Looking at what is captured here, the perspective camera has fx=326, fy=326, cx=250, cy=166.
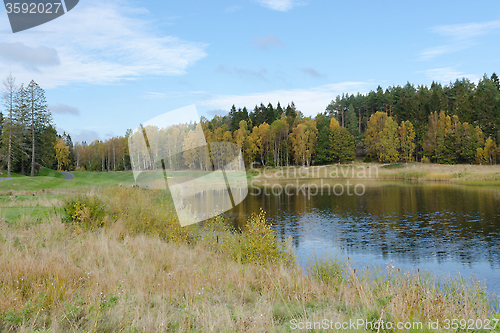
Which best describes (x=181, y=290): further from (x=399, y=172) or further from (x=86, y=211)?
(x=399, y=172)

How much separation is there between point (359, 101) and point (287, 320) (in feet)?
396

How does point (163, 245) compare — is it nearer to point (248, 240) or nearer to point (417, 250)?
point (248, 240)

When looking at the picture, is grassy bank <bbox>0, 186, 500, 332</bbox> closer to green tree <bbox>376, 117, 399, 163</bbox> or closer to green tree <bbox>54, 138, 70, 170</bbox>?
green tree <bbox>376, 117, 399, 163</bbox>

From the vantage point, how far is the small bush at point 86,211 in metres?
14.2

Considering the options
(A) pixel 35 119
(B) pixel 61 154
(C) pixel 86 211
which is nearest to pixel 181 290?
(C) pixel 86 211

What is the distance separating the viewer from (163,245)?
1264 cm

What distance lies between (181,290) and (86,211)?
8930mm

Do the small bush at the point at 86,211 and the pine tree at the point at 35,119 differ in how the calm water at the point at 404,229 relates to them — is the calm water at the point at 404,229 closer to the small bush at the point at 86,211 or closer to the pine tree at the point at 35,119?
the small bush at the point at 86,211

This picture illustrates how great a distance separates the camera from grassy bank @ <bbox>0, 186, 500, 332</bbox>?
5535 millimetres

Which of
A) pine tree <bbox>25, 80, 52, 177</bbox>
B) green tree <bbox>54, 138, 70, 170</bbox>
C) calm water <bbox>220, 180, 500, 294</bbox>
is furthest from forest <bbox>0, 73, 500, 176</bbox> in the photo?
calm water <bbox>220, 180, 500, 294</bbox>

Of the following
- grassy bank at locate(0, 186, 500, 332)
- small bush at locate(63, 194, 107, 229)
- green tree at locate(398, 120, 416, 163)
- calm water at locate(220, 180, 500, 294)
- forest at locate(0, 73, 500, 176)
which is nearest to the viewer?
grassy bank at locate(0, 186, 500, 332)

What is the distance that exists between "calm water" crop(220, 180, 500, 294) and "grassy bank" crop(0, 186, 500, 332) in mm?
3789

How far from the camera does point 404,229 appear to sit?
20656mm

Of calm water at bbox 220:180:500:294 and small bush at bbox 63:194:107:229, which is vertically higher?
small bush at bbox 63:194:107:229
